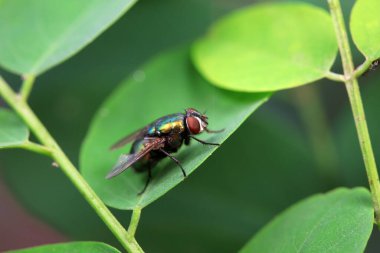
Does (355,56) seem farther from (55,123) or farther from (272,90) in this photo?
(55,123)

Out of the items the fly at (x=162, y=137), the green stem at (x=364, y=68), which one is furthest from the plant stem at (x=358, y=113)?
the fly at (x=162, y=137)

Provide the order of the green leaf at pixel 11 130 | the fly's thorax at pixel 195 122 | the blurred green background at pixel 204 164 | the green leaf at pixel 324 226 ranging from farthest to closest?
1. the blurred green background at pixel 204 164
2. the fly's thorax at pixel 195 122
3. the green leaf at pixel 11 130
4. the green leaf at pixel 324 226

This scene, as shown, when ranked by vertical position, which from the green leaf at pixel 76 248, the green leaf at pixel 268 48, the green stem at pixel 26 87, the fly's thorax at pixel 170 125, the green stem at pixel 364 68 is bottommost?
the fly's thorax at pixel 170 125

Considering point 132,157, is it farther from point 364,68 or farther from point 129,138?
point 364,68

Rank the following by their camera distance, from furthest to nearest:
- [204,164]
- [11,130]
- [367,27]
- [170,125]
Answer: [204,164] < [170,125] < [11,130] < [367,27]

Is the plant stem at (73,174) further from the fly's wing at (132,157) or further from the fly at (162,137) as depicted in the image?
the fly at (162,137)

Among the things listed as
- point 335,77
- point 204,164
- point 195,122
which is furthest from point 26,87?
point 335,77

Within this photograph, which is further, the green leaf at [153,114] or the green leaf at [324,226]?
the green leaf at [153,114]
